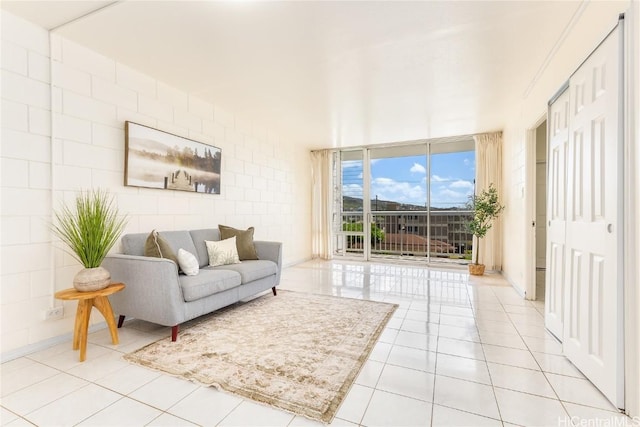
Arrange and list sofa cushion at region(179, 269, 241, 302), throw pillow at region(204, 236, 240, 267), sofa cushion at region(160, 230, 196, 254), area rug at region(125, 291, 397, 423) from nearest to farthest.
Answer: area rug at region(125, 291, 397, 423)
sofa cushion at region(179, 269, 241, 302)
sofa cushion at region(160, 230, 196, 254)
throw pillow at region(204, 236, 240, 267)

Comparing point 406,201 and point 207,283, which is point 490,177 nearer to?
point 406,201

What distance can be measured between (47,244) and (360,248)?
5366 millimetres

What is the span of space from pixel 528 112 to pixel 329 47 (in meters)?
2.48

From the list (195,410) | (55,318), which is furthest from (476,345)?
(55,318)

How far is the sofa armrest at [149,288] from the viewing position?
2.30m

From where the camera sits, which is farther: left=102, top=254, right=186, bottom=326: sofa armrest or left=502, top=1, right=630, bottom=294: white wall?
left=102, top=254, right=186, bottom=326: sofa armrest

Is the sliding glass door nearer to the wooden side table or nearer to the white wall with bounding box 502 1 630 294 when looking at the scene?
the white wall with bounding box 502 1 630 294

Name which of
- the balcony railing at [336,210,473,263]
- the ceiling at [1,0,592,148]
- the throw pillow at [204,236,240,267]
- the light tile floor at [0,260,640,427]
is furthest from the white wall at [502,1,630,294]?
the throw pillow at [204,236,240,267]

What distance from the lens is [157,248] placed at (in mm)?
2658

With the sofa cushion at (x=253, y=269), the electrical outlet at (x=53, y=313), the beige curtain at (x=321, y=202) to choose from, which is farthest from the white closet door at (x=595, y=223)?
the beige curtain at (x=321, y=202)

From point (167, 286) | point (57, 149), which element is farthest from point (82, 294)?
point (57, 149)

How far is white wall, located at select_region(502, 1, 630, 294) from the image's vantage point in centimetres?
182

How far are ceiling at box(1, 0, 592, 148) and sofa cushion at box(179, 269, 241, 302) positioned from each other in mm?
2012

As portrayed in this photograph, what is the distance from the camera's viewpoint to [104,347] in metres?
2.28
